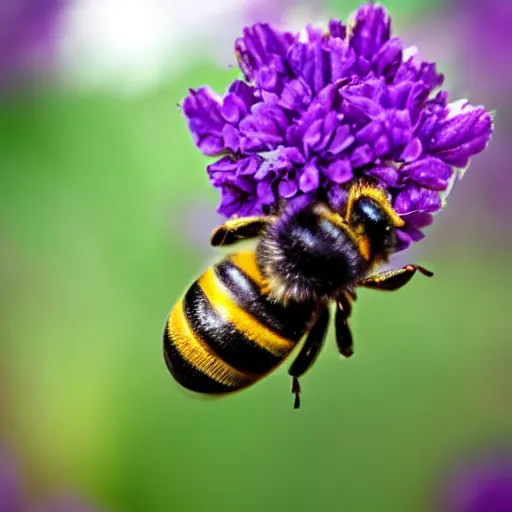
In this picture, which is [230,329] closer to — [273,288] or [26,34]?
[273,288]

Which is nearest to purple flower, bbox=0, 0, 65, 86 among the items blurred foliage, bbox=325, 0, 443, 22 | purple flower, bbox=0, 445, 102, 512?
blurred foliage, bbox=325, 0, 443, 22

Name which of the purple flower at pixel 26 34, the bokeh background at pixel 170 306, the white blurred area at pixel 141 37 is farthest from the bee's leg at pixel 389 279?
the purple flower at pixel 26 34

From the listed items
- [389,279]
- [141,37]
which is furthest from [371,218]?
[141,37]

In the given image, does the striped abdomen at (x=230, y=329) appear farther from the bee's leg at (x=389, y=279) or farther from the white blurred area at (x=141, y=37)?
the white blurred area at (x=141, y=37)

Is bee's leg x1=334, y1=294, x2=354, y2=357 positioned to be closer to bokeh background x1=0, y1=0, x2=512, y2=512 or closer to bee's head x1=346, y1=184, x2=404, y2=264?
bee's head x1=346, y1=184, x2=404, y2=264

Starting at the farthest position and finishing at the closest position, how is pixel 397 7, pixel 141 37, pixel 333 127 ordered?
pixel 141 37
pixel 397 7
pixel 333 127

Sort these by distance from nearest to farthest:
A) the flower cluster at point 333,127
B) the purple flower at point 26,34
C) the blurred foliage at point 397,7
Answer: the flower cluster at point 333,127, the blurred foliage at point 397,7, the purple flower at point 26,34
